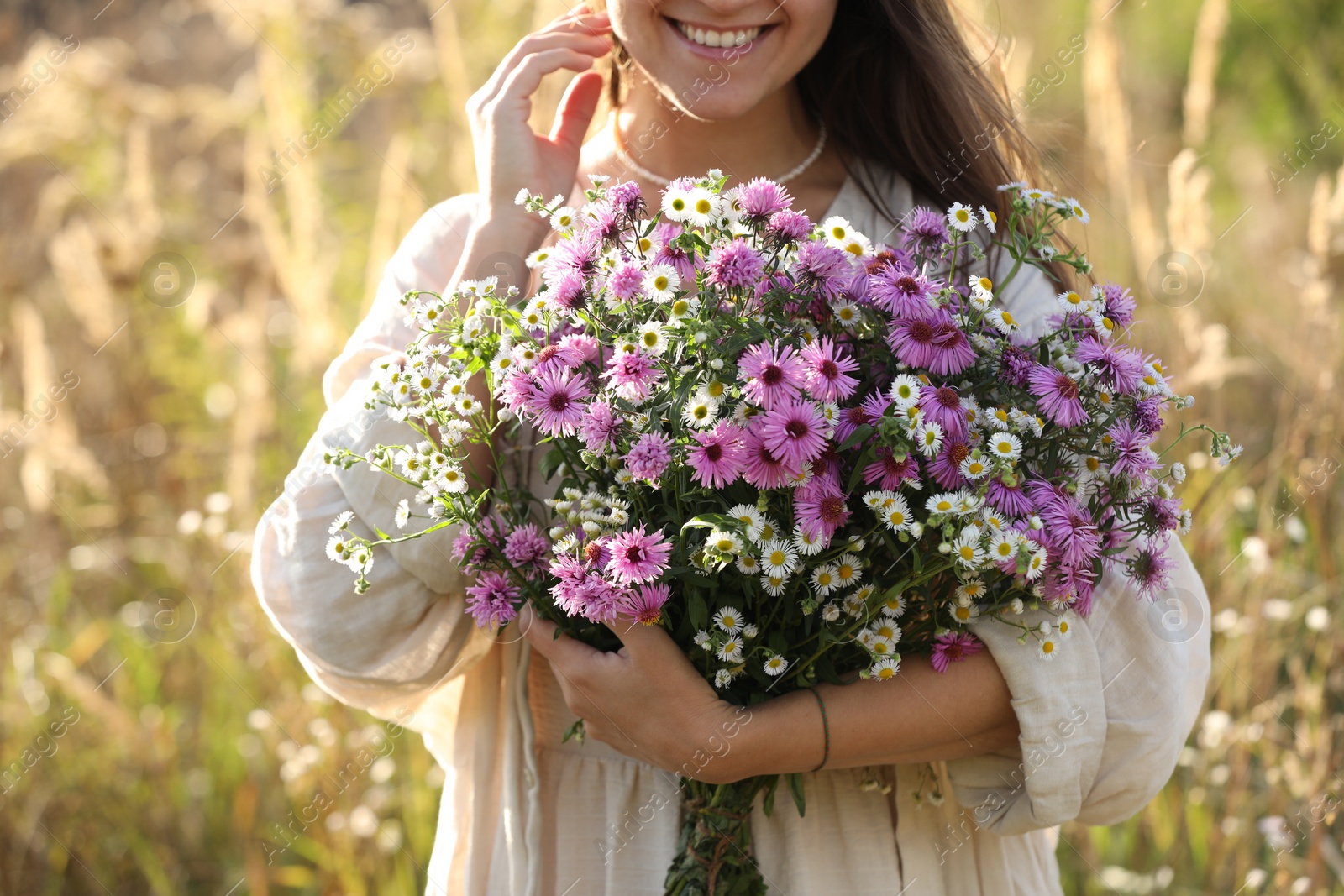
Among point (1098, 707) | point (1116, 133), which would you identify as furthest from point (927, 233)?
point (1116, 133)

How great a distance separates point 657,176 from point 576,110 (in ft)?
0.54

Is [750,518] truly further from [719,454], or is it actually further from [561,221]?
[561,221]

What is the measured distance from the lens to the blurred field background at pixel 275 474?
8.00 ft

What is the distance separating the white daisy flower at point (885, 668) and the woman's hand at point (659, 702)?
0.13m

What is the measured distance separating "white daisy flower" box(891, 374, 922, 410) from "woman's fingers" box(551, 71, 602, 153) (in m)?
0.80

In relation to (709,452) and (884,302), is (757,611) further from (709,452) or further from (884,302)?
(884,302)

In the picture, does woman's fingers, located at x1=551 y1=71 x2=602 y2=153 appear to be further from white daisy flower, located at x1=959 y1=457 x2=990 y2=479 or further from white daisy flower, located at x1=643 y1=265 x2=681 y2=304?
white daisy flower, located at x1=959 y1=457 x2=990 y2=479

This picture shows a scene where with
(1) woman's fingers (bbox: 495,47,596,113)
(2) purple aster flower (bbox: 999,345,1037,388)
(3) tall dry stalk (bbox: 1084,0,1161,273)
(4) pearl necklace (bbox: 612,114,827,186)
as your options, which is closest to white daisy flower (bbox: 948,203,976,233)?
(2) purple aster flower (bbox: 999,345,1037,388)

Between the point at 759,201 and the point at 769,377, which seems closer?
the point at 769,377

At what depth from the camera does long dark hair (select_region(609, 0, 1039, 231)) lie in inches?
68.9

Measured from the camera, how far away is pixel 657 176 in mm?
1835

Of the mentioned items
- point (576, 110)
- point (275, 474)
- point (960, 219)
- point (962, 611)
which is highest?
point (576, 110)

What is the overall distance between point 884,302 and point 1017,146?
30.1 inches

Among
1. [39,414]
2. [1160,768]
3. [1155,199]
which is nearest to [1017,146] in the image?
[1160,768]
